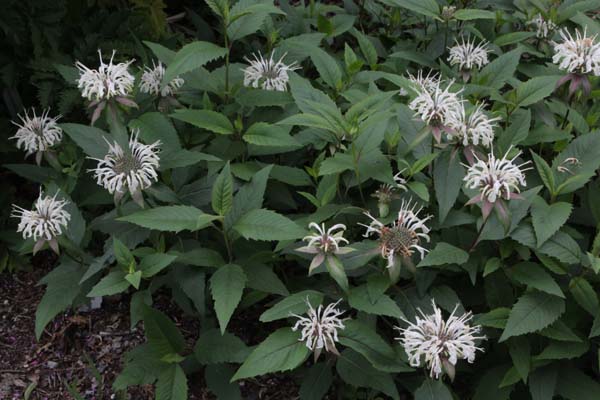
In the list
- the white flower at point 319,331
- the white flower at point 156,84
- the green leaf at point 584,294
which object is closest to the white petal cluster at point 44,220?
the white flower at point 156,84

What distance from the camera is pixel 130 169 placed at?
251 centimetres

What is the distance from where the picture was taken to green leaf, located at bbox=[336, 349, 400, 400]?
8.00ft

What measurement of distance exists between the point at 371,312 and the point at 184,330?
1035mm

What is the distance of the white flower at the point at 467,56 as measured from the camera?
3287 mm

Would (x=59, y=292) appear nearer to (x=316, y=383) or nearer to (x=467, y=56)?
(x=316, y=383)

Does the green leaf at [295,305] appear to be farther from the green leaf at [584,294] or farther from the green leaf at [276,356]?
the green leaf at [584,294]

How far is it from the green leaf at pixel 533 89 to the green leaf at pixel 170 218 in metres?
1.46

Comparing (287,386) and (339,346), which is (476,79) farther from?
(287,386)

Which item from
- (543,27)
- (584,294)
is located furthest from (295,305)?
(543,27)

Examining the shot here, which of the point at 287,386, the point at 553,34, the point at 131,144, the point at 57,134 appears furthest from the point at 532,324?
the point at 57,134

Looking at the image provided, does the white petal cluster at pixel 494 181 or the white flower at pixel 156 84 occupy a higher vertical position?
the white flower at pixel 156 84

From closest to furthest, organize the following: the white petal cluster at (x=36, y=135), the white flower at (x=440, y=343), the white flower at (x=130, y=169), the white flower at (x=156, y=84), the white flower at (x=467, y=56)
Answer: the white flower at (x=440, y=343)
the white flower at (x=130, y=169)
the white petal cluster at (x=36, y=135)
the white flower at (x=156, y=84)
the white flower at (x=467, y=56)

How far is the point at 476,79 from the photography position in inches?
126

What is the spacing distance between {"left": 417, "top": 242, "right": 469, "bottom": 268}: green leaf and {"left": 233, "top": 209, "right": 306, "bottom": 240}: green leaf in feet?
1.53
